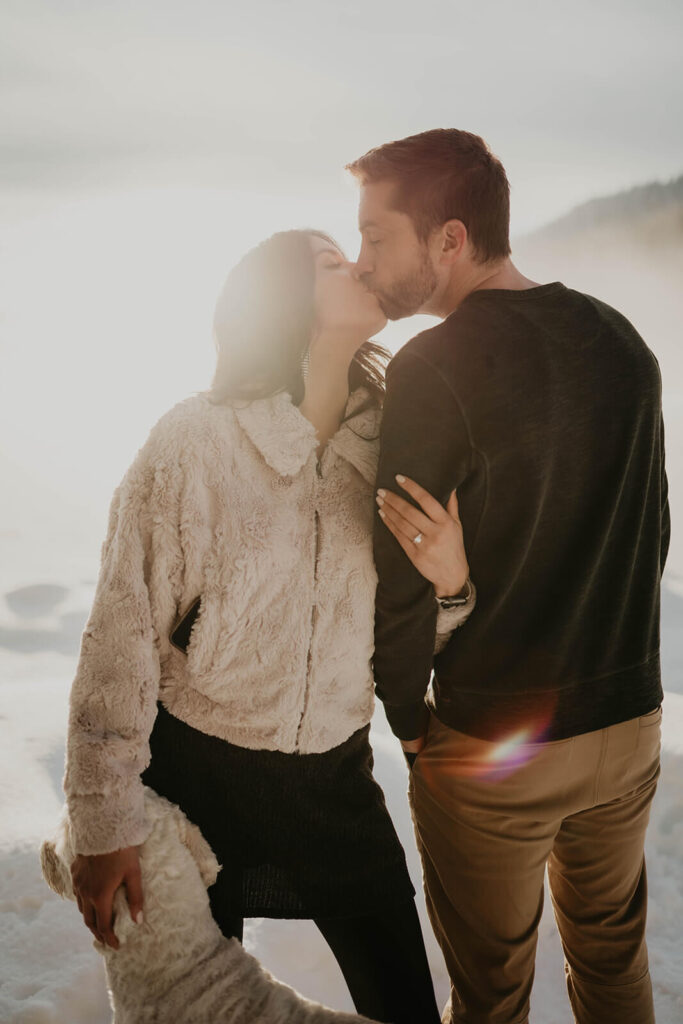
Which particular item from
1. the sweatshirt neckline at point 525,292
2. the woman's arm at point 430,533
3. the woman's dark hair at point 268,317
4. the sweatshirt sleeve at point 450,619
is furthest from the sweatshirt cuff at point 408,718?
the sweatshirt neckline at point 525,292

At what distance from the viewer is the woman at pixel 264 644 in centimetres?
110

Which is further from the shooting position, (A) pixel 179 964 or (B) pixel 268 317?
(B) pixel 268 317

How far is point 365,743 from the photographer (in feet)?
4.43

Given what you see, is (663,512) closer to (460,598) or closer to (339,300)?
(460,598)

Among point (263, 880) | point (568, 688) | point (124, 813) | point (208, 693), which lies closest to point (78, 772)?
point (124, 813)

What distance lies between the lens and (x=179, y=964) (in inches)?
41.2

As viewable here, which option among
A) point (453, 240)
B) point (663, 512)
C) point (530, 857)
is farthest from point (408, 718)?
point (453, 240)

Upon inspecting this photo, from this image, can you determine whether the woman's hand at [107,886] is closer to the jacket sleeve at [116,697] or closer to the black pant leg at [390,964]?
the jacket sleeve at [116,697]

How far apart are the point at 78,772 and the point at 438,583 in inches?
24.9

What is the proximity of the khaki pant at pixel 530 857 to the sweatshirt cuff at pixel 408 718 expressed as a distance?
31mm

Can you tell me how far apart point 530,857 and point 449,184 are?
122cm

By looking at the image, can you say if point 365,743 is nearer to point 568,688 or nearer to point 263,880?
point 263,880

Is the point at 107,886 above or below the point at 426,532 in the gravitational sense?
below

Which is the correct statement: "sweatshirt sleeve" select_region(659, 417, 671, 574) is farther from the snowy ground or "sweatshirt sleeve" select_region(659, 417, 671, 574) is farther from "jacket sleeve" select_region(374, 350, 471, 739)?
the snowy ground
